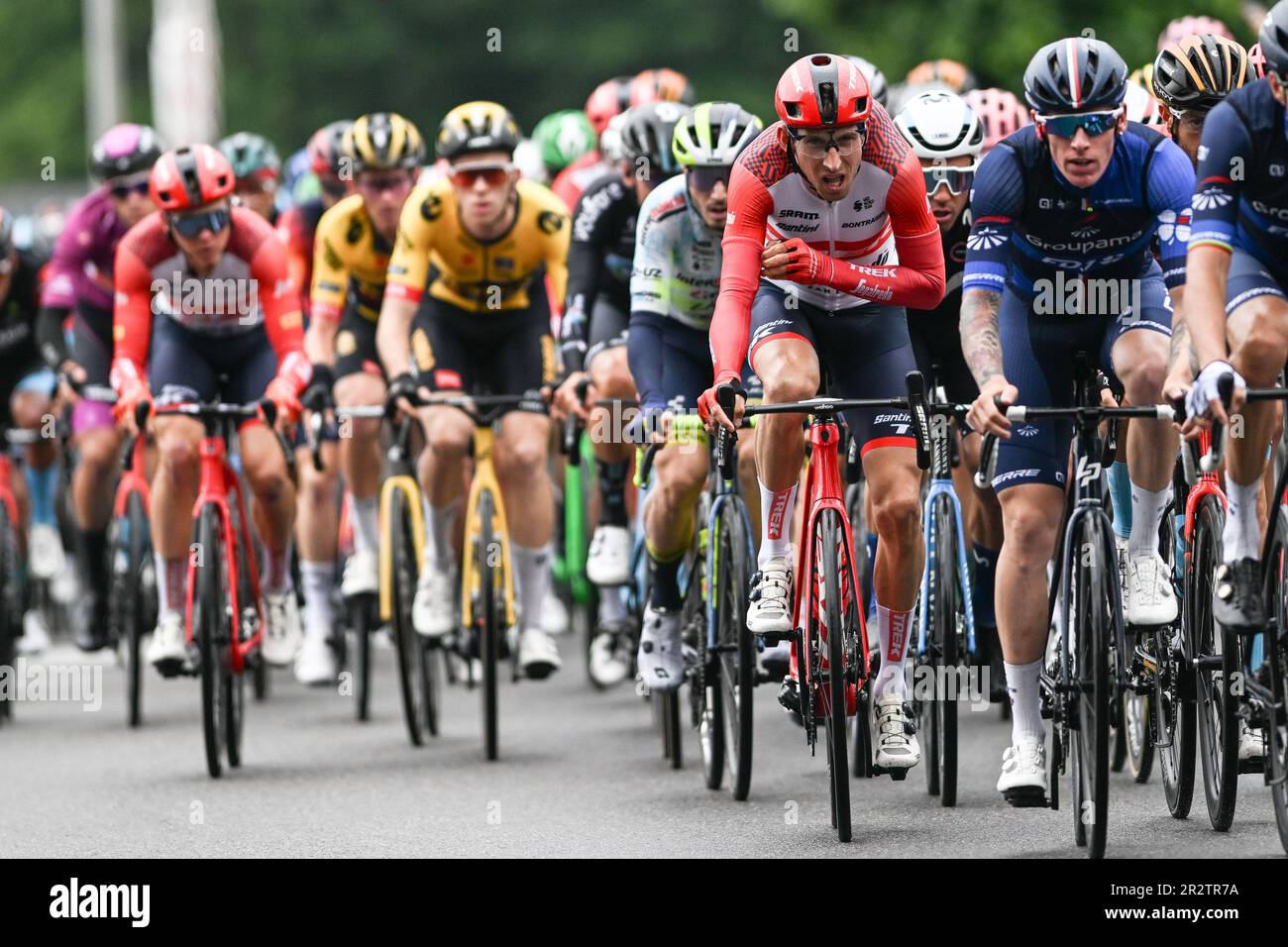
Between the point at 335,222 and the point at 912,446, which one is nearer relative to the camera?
the point at 912,446

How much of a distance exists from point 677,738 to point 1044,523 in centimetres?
269

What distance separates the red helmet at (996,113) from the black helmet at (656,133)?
128cm

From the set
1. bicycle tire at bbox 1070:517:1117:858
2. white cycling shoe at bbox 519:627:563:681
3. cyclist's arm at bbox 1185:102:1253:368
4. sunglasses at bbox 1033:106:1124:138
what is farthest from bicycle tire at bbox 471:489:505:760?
cyclist's arm at bbox 1185:102:1253:368

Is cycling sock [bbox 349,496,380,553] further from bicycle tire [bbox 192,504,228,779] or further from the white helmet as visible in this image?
the white helmet

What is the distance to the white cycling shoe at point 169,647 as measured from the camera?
987 centimetres

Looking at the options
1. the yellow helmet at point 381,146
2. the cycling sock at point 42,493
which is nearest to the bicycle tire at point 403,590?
the yellow helmet at point 381,146

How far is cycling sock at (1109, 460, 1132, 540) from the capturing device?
27.0 ft

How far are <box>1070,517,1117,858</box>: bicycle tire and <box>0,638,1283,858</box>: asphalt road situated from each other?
0.21m
